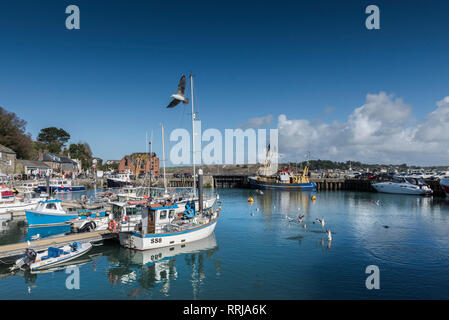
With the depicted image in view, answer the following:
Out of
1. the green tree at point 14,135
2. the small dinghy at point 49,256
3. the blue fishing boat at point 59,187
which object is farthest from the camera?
the green tree at point 14,135

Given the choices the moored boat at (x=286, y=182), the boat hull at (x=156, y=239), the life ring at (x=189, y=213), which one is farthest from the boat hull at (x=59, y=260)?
the moored boat at (x=286, y=182)

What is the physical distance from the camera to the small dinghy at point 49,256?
737 inches

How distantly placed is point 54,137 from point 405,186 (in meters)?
137

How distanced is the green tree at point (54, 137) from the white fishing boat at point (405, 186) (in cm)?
12425

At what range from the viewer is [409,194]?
7131 centimetres

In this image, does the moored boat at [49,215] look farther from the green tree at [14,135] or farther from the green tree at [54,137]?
the green tree at [54,137]

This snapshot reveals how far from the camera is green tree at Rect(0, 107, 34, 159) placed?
3121 inches

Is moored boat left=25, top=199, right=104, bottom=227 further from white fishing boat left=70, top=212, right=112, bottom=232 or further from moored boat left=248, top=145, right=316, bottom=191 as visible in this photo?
moored boat left=248, top=145, right=316, bottom=191

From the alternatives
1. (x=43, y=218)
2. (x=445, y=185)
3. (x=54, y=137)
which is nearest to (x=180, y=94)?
(x=43, y=218)

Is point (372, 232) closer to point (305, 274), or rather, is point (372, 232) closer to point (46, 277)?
point (305, 274)

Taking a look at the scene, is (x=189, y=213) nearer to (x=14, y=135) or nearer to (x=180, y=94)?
(x=180, y=94)

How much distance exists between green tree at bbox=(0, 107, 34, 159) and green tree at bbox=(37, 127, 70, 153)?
3340 centimetres

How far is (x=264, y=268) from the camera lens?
19.4 m
